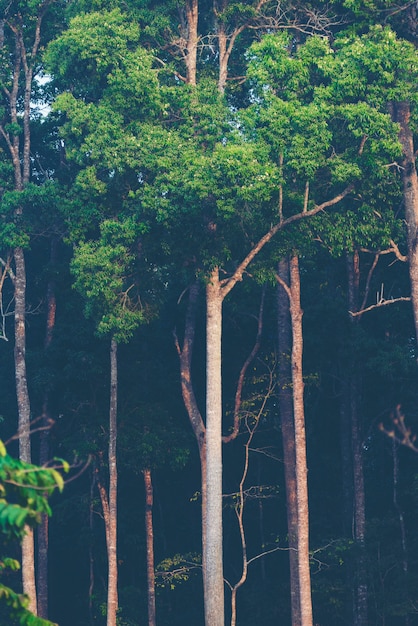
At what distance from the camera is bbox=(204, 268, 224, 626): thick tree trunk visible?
18938mm

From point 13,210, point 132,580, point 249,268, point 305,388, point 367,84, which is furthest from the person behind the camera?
point 132,580

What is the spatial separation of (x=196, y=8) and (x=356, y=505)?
36.6 feet

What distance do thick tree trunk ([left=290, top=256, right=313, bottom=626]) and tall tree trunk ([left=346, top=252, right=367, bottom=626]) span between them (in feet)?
8.97

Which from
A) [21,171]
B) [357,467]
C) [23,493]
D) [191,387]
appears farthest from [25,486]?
[21,171]

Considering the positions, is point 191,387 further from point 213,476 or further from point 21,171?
point 21,171

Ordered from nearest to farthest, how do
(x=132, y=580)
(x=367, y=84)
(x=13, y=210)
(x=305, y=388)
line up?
1. (x=367, y=84)
2. (x=13, y=210)
3. (x=305, y=388)
4. (x=132, y=580)

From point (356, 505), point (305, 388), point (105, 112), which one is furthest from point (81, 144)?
point (356, 505)

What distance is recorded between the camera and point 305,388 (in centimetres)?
2494

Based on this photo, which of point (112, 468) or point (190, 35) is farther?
point (112, 468)

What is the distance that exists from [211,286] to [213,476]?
3474mm

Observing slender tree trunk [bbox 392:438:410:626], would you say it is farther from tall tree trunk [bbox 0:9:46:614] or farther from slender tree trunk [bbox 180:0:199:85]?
slender tree trunk [bbox 180:0:199:85]

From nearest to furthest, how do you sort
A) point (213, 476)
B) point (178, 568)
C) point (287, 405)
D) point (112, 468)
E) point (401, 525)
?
1. point (213, 476)
2. point (287, 405)
3. point (112, 468)
4. point (178, 568)
5. point (401, 525)

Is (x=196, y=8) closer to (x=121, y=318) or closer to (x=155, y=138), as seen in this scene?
(x=155, y=138)

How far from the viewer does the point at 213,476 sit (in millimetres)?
19078
